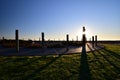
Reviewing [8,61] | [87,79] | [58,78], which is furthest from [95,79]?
[8,61]

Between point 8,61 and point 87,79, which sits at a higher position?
point 8,61

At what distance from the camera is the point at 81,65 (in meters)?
11.1

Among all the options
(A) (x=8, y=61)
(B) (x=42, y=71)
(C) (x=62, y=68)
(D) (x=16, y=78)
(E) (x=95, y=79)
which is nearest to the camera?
(D) (x=16, y=78)

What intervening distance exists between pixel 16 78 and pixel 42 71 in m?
1.60

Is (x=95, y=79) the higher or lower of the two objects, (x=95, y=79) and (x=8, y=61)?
the lower

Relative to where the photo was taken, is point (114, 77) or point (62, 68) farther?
point (62, 68)

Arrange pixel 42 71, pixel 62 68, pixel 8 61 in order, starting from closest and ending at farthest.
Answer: pixel 42 71 < pixel 62 68 < pixel 8 61

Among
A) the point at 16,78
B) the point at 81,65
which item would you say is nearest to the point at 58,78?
the point at 16,78

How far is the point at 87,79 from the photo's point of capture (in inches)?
347

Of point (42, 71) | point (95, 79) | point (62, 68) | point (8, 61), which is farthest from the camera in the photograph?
point (8, 61)

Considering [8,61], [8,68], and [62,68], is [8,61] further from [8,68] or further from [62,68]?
[62,68]

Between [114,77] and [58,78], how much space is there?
297cm

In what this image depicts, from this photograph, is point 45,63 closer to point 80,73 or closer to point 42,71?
point 42,71

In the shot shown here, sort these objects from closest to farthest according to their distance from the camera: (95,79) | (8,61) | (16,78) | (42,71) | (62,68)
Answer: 1. (16,78)
2. (95,79)
3. (42,71)
4. (62,68)
5. (8,61)
